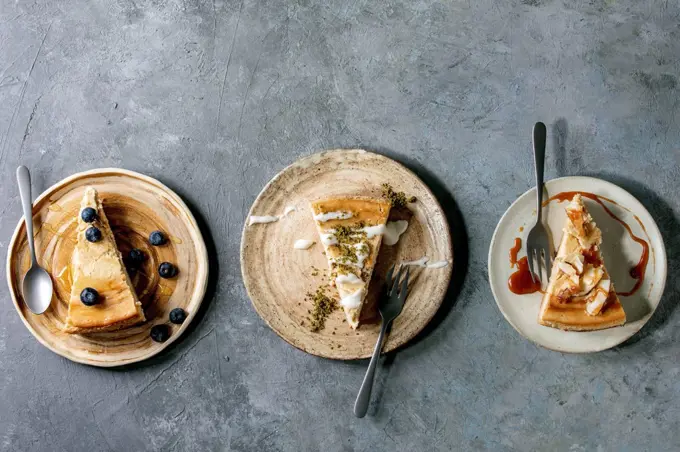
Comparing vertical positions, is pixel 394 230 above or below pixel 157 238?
above

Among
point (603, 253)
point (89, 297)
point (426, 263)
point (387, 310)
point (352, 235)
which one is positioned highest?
Result: point (603, 253)

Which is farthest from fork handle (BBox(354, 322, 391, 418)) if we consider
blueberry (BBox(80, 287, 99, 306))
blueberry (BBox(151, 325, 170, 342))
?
blueberry (BBox(80, 287, 99, 306))

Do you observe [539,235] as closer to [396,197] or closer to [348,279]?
[396,197]

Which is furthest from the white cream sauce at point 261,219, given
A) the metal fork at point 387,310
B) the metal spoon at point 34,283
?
the metal spoon at point 34,283

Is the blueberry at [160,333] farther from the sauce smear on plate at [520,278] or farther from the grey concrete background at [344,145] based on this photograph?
the sauce smear on plate at [520,278]

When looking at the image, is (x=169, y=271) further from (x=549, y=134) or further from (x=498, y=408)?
(x=549, y=134)

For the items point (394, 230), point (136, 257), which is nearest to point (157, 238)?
point (136, 257)

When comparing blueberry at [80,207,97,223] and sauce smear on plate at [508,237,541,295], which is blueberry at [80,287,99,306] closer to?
blueberry at [80,207,97,223]
